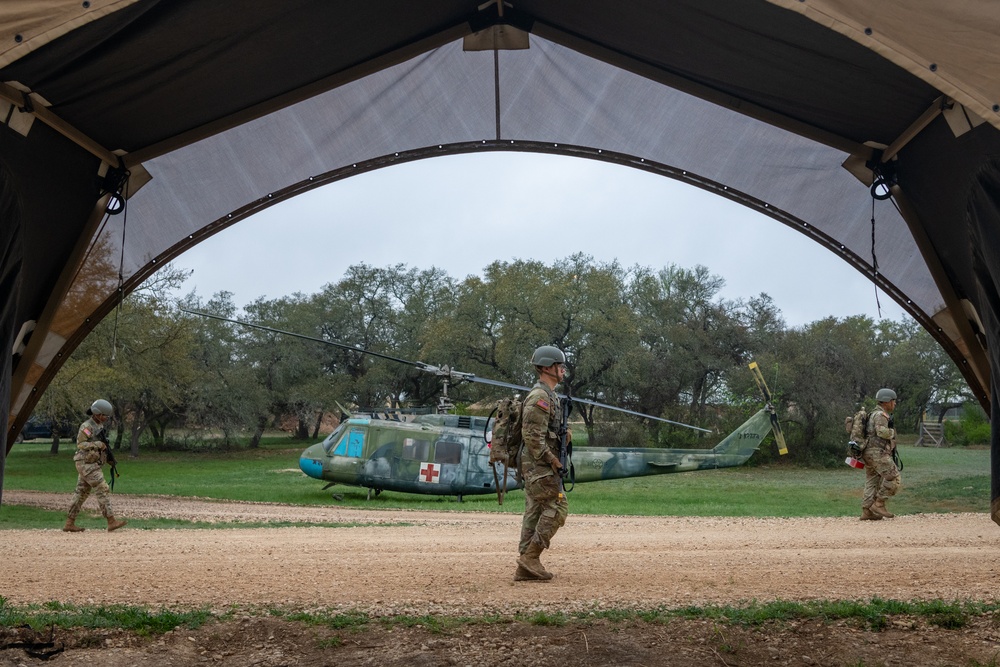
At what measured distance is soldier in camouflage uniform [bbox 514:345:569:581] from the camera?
7320mm

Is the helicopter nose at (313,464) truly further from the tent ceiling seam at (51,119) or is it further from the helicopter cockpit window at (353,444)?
the tent ceiling seam at (51,119)

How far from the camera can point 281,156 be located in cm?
739

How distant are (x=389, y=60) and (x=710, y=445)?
103ft

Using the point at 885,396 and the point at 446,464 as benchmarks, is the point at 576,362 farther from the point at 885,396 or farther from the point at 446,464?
the point at 885,396

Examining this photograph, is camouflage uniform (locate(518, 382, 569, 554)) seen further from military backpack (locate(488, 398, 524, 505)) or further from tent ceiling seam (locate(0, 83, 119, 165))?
tent ceiling seam (locate(0, 83, 119, 165))

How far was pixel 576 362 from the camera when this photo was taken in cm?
3706

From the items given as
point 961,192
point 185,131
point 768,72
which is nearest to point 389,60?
point 185,131

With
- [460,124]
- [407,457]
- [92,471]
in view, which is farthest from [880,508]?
[92,471]

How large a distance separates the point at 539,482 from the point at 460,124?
10.5ft

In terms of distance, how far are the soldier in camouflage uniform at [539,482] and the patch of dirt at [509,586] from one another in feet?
0.77

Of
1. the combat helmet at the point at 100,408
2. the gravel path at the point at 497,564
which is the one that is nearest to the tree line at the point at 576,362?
the combat helmet at the point at 100,408

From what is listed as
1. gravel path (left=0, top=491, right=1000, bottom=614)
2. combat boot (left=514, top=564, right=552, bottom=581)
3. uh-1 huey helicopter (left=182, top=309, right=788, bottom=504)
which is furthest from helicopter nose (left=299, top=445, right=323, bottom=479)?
combat boot (left=514, top=564, right=552, bottom=581)

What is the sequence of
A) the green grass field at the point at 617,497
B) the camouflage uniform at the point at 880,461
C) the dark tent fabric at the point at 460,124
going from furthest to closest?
the camouflage uniform at the point at 880,461 → the green grass field at the point at 617,497 → the dark tent fabric at the point at 460,124

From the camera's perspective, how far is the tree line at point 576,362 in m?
Answer: 34.4
